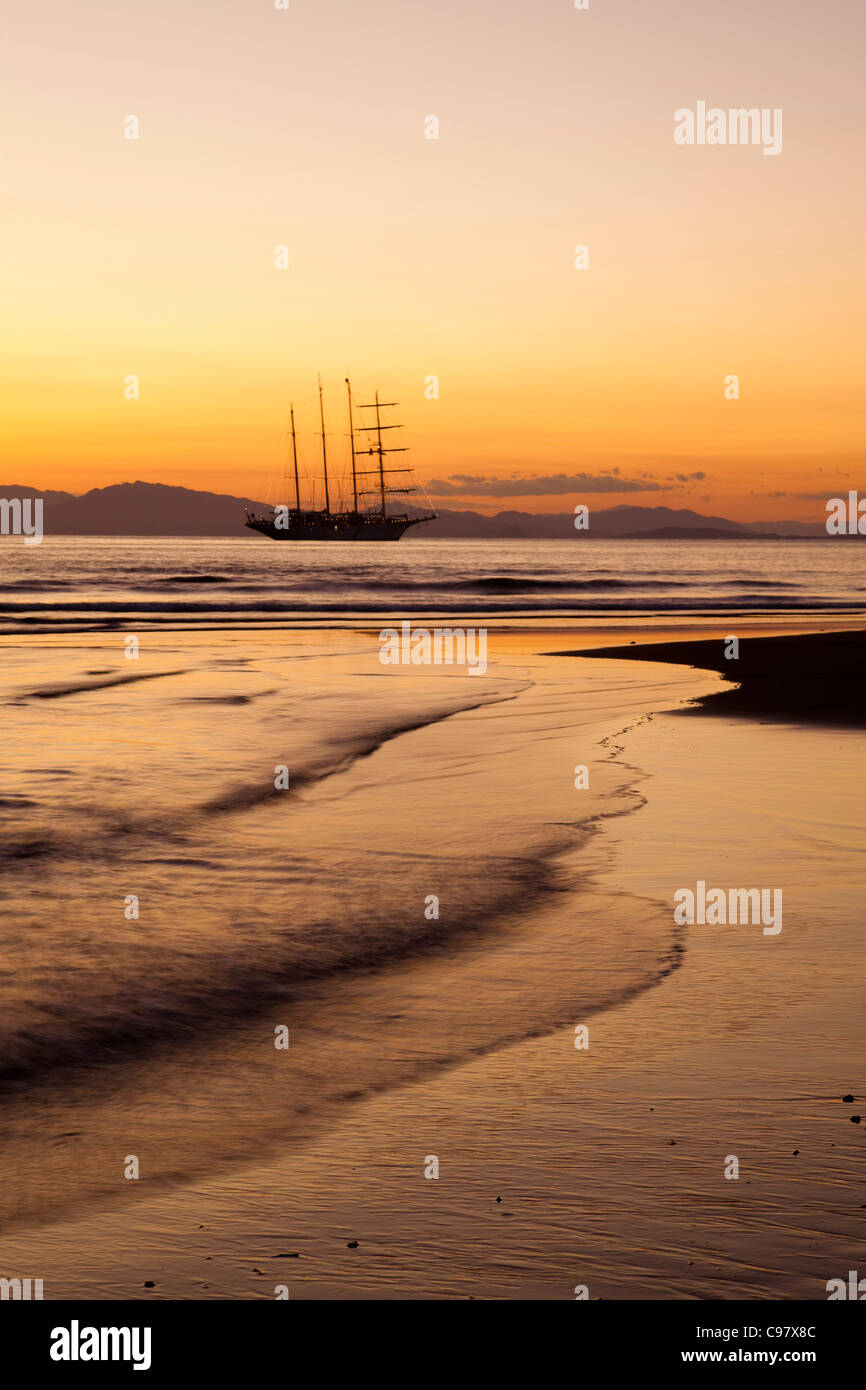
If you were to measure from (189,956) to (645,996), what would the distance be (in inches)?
96.7

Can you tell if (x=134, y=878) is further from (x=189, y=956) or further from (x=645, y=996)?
(x=645, y=996)

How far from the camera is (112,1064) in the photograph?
5.36 m

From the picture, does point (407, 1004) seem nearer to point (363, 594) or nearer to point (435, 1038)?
point (435, 1038)

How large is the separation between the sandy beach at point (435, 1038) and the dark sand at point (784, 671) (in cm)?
507

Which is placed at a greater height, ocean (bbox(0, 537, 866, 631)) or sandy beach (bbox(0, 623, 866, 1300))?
ocean (bbox(0, 537, 866, 631))

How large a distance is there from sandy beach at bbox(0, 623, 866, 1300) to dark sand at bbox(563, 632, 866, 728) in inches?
200

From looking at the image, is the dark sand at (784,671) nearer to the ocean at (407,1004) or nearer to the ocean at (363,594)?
the ocean at (407,1004)

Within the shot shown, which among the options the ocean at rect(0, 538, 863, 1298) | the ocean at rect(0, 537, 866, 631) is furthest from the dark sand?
the ocean at rect(0, 537, 866, 631)

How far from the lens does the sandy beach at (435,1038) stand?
149 inches

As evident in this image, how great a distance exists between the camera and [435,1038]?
18.3 ft

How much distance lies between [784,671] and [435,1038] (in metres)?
18.8

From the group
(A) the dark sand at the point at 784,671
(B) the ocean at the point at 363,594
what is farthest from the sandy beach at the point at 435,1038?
(B) the ocean at the point at 363,594

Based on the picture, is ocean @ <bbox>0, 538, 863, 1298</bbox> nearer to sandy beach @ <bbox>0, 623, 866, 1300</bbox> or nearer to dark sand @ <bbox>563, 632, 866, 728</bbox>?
sandy beach @ <bbox>0, 623, 866, 1300</bbox>

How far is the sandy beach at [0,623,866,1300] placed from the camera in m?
3.79
